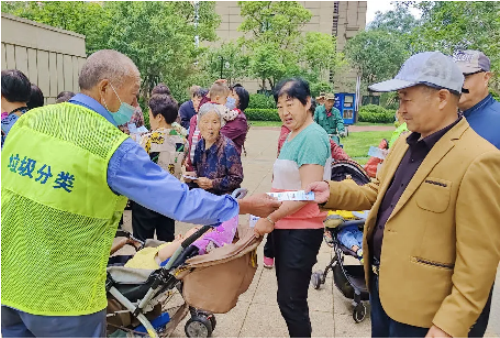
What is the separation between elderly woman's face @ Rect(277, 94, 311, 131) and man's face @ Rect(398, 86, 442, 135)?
38.9 inches

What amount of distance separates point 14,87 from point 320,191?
2751 mm

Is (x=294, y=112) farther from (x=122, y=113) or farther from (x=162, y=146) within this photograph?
(x=162, y=146)

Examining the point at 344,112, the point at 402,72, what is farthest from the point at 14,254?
the point at 344,112

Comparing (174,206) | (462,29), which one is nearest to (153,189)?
(174,206)

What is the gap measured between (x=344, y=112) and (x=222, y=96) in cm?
2187

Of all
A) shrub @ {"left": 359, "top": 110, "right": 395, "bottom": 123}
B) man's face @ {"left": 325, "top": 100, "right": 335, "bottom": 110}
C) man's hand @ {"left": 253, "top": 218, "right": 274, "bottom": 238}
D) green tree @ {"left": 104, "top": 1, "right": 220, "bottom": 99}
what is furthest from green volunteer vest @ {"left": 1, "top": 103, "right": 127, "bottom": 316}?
shrub @ {"left": 359, "top": 110, "right": 395, "bottom": 123}

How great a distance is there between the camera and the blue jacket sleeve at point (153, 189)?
1.80 meters

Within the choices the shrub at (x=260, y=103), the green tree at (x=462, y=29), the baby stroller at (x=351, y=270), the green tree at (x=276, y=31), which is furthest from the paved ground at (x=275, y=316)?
the green tree at (x=276, y=31)

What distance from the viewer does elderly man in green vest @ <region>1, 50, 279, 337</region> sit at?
1.77 m

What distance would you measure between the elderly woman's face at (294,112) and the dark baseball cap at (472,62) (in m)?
1.15

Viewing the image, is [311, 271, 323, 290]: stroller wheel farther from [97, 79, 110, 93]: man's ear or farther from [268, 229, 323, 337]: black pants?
[97, 79, 110, 93]: man's ear

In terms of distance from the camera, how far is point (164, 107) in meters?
4.25

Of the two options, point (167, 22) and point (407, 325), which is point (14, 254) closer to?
point (407, 325)

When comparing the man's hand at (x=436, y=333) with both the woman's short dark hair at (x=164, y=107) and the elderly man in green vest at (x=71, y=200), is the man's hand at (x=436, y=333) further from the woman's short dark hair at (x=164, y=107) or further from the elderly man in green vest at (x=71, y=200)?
the woman's short dark hair at (x=164, y=107)
